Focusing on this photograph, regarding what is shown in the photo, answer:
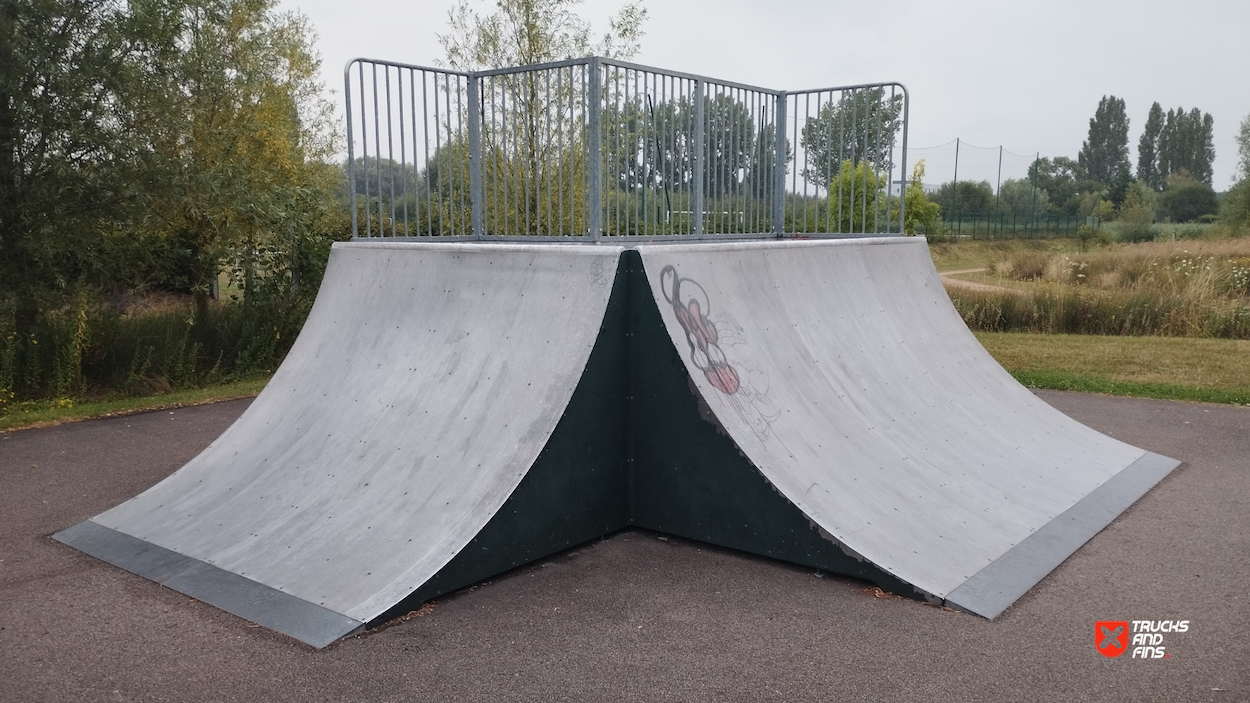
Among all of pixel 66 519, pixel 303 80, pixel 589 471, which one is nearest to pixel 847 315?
pixel 589 471

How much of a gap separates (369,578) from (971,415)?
429 cm

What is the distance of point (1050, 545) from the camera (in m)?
4.93

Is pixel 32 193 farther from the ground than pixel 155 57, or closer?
closer

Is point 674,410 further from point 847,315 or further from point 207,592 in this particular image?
point 207,592

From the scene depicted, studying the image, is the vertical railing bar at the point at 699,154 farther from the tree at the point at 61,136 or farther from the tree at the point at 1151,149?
the tree at the point at 1151,149

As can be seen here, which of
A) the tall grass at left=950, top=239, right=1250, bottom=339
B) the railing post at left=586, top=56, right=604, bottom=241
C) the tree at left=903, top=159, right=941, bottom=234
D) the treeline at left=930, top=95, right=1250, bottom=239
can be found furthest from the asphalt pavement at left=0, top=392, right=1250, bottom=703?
the treeline at left=930, top=95, right=1250, bottom=239

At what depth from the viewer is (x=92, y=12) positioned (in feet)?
31.2

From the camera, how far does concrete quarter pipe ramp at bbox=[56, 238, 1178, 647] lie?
434 cm

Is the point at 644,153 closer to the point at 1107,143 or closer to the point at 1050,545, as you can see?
the point at 1050,545

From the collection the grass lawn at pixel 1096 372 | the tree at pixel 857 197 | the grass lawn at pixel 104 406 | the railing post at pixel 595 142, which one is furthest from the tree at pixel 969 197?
the railing post at pixel 595 142

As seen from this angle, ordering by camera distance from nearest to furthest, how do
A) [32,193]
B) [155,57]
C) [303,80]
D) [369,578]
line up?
1. [369,578]
2. [32,193]
3. [155,57]
4. [303,80]

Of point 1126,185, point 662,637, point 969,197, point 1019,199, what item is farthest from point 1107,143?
point 662,637

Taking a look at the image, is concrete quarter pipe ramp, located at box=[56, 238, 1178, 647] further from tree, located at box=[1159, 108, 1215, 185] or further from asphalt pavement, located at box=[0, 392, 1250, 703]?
tree, located at box=[1159, 108, 1215, 185]

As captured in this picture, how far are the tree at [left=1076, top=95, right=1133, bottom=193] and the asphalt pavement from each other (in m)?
76.4
